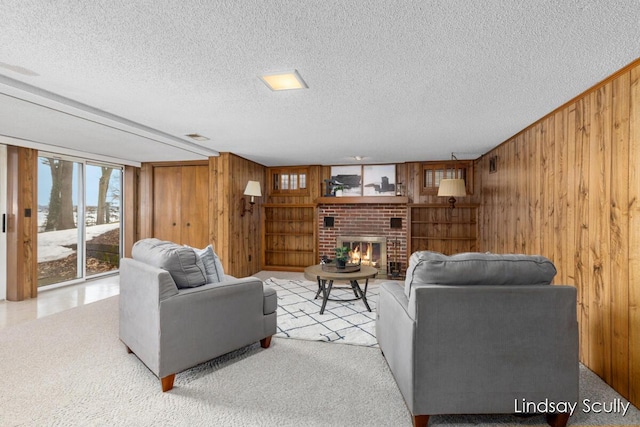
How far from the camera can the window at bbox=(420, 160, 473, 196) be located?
576 cm

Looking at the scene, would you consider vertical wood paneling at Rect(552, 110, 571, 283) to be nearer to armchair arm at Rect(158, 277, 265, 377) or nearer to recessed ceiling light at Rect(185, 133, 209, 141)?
armchair arm at Rect(158, 277, 265, 377)

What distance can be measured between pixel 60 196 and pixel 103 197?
31.1 inches

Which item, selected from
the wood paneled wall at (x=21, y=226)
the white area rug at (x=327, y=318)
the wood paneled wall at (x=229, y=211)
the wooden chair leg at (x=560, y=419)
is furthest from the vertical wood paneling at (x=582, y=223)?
the wood paneled wall at (x=21, y=226)

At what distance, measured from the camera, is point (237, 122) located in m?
3.44

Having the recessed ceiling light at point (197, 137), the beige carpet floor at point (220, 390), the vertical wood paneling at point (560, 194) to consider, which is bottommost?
the beige carpet floor at point (220, 390)

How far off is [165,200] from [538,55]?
19.4 ft

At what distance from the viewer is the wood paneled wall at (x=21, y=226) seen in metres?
4.19

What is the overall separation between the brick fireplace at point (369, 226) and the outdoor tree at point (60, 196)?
421 centimetres

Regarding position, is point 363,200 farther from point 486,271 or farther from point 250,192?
point 486,271

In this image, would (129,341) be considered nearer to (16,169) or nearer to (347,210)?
(16,169)

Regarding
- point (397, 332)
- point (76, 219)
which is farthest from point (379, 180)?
point (76, 219)

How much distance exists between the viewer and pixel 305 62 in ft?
6.68

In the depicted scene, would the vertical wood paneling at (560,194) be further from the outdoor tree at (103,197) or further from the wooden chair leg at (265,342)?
the outdoor tree at (103,197)

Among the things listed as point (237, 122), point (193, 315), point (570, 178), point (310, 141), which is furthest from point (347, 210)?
point (193, 315)
